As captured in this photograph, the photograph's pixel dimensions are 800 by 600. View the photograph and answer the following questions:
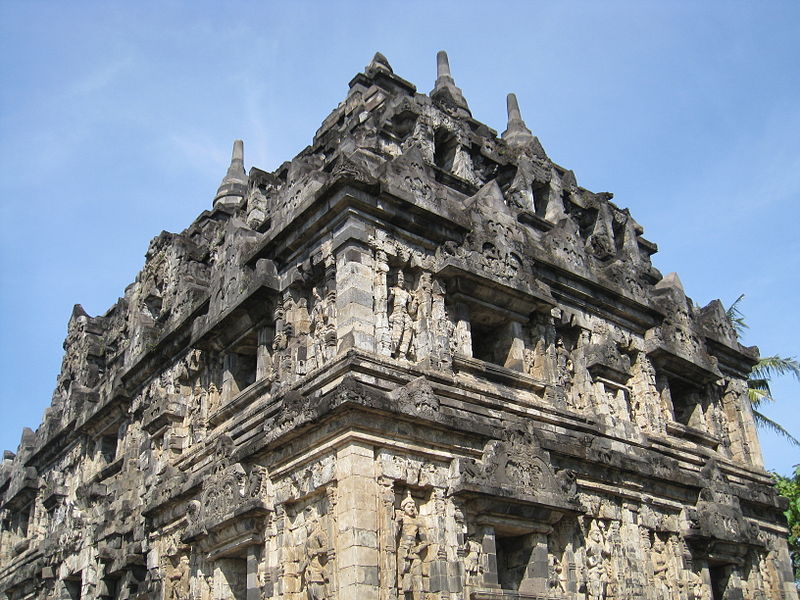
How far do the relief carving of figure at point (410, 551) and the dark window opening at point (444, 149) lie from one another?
8.15 m

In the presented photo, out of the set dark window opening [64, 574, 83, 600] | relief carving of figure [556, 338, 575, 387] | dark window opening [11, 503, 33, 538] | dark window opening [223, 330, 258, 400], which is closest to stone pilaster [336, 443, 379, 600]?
dark window opening [223, 330, 258, 400]

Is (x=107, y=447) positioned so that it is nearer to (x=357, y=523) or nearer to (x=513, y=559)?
(x=513, y=559)

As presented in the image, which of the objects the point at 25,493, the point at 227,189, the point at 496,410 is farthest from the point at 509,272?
the point at 25,493

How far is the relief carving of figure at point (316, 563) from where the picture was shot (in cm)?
1055

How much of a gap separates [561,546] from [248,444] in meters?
5.03

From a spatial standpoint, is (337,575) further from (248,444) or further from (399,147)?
(399,147)

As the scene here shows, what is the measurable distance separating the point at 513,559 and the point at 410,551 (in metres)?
2.41

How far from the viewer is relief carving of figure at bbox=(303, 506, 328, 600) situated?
1055cm

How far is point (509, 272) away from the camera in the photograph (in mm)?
14062

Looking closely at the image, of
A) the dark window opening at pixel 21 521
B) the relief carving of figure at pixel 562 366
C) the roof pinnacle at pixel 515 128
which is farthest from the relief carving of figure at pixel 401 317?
the dark window opening at pixel 21 521

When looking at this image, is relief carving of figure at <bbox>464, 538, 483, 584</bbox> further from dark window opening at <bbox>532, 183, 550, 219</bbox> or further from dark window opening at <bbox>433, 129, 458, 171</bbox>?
dark window opening at <bbox>532, 183, 550, 219</bbox>

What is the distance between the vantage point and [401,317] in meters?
12.4

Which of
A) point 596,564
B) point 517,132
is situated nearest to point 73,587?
point 596,564

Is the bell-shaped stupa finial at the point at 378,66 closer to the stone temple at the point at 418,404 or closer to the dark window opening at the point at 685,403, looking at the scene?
the stone temple at the point at 418,404
